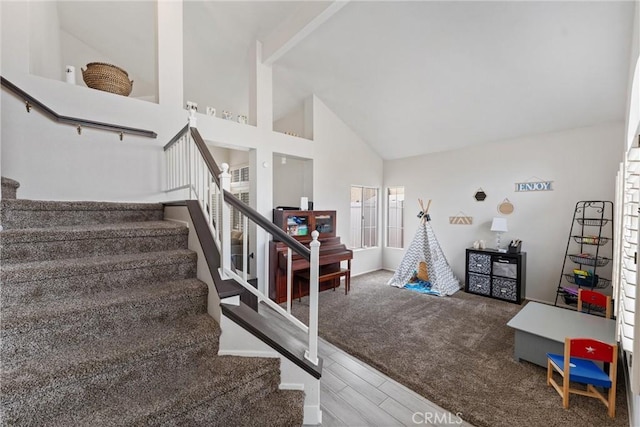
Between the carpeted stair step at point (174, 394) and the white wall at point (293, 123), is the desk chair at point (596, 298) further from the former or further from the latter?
the white wall at point (293, 123)

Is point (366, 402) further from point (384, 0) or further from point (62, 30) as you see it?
point (62, 30)

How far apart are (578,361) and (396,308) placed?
197 cm

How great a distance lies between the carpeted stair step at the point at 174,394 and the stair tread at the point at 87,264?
62cm

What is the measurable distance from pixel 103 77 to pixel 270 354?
10.7ft

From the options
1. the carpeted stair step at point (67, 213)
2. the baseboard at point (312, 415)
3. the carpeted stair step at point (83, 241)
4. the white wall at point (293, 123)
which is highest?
the white wall at point (293, 123)

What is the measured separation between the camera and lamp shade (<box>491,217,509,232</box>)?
14.2 feet

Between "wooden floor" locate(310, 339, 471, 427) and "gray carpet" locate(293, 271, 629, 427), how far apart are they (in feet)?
0.31

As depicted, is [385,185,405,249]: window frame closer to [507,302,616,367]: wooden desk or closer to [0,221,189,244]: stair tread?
[507,302,616,367]: wooden desk

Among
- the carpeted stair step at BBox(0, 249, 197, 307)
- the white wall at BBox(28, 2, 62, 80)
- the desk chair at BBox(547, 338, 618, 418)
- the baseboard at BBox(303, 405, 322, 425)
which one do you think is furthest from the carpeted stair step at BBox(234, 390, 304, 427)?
the white wall at BBox(28, 2, 62, 80)

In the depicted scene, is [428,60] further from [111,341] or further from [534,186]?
[111,341]

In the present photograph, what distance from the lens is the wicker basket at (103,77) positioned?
273 cm

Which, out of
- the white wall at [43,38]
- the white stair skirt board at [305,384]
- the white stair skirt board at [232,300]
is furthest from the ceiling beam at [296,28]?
the white stair skirt board at [305,384]

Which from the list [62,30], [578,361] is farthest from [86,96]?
[578,361]

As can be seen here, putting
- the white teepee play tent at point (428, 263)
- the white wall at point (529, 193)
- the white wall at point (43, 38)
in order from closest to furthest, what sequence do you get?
the white wall at point (43, 38), the white wall at point (529, 193), the white teepee play tent at point (428, 263)
